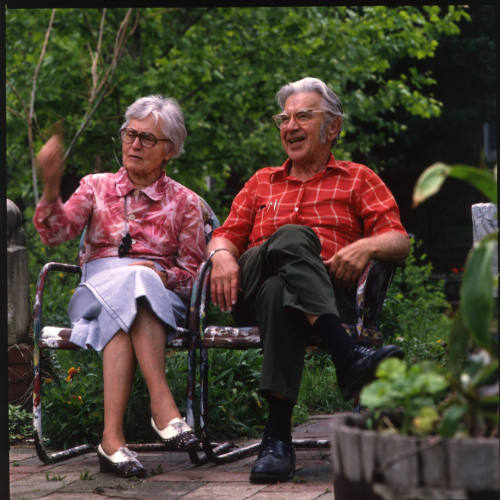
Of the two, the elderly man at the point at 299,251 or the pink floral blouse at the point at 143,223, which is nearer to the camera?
the elderly man at the point at 299,251

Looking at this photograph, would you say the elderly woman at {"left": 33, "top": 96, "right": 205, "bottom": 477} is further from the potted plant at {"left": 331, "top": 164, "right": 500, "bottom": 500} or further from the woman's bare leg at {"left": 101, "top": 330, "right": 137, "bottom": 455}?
the potted plant at {"left": 331, "top": 164, "right": 500, "bottom": 500}

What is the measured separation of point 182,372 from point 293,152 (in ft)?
4.05

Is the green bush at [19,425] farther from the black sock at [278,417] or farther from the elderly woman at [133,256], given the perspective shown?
the black sock at [278,417]

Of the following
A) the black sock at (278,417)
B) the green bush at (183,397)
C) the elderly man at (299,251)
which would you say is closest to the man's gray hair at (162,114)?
the elderly man at (299,251)

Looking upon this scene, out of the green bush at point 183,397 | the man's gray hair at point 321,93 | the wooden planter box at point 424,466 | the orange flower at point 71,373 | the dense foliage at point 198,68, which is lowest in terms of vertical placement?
the green bush at point 183,397

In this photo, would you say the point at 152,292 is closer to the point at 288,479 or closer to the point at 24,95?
the point at 288,479

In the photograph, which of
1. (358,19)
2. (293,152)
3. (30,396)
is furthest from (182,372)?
(358,19)

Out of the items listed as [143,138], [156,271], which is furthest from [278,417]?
[143,138]

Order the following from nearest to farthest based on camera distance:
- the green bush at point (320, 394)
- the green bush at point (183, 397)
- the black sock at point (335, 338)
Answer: the black sock at point (335, 338) → the green bush at point (183, 397) → the green bush at point (320, 394)

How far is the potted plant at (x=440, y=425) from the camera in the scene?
49.0 inches

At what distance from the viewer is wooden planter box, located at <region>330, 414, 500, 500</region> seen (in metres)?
1.24

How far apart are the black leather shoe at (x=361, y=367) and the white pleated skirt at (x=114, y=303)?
2.37ft

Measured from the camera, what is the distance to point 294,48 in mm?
8812

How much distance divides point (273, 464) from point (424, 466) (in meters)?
1.78
